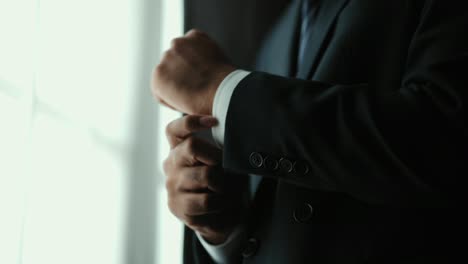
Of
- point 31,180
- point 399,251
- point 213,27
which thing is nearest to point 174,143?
point 31,180

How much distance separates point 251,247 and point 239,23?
31.4 inches

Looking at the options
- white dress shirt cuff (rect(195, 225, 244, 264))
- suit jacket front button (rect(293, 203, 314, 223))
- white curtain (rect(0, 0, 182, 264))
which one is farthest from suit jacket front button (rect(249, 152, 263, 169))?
white curtain (rect(0, 0, 182, 264))

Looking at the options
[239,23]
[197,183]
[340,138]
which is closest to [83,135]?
[197,183]

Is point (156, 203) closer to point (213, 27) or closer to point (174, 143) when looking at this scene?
point (174, 143)

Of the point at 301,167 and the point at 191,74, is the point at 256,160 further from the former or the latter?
the point at 191,74

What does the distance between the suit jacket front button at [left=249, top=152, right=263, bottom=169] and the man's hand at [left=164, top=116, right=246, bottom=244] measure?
12 centimetres

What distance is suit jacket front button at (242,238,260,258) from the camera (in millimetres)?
678

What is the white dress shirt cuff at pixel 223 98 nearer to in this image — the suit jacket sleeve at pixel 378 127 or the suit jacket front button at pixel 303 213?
the suit jacket sleeve at pixel 378 127

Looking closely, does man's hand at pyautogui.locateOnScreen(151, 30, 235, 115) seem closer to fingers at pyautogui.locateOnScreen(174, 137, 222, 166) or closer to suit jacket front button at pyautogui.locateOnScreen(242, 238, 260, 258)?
fingers at pyautogui.locateOnScreen(174, 137, 222, 166)

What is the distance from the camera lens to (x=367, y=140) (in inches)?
20.3

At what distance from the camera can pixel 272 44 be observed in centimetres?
94

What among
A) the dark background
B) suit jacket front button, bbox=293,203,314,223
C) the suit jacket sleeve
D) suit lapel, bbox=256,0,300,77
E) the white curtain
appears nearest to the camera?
the suit jacket sleeve

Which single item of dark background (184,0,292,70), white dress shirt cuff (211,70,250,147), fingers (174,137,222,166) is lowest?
fingers (174,137,222,166)

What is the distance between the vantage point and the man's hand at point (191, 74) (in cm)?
65
